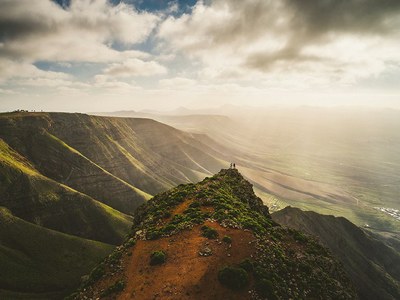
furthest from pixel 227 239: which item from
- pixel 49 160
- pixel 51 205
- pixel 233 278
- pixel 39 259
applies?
pixel 49 160

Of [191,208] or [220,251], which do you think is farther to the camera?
[191,208]

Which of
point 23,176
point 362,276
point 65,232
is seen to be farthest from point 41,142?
point 362,276

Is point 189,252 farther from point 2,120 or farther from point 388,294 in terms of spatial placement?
point 2,120

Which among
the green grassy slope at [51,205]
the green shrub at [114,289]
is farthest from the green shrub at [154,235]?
the green grassy slope at [51,205]

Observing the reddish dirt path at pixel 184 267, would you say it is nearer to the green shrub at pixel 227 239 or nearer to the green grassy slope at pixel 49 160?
the green shrub at pixel 227 239

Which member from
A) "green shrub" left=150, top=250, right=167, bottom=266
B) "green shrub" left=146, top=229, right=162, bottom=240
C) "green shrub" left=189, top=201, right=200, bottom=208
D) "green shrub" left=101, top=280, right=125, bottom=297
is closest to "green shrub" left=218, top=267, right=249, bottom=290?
"green shrub" left=150, top=250, right=167, bottom=266

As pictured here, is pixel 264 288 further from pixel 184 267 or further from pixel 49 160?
pixel 49 160
